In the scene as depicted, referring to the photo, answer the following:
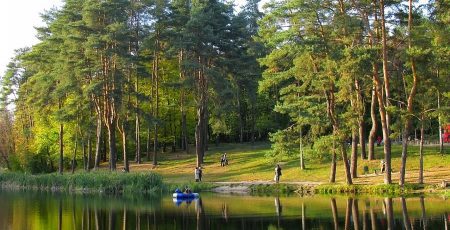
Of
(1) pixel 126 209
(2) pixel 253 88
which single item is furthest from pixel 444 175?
(2) pixel 253 88

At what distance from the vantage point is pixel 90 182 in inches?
1886

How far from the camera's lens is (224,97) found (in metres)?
54.5

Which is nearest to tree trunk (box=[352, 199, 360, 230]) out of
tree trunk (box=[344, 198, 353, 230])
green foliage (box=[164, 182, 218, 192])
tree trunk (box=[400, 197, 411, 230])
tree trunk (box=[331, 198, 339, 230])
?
tree trunk (box=[344, 198, 353, 230])

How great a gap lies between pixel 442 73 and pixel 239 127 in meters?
41.5

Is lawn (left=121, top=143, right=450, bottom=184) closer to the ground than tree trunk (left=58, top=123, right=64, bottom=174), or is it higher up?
closer to the ground

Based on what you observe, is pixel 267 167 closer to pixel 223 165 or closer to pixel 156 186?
pixel 223 165

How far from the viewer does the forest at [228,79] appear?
3600 centimetres

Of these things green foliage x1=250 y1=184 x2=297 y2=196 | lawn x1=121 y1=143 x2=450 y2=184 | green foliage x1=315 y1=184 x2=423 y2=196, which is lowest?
green foliage x1=250 y1=184 x2=297 y2=196

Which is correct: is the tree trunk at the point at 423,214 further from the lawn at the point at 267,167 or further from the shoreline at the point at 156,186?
the lawn at the point at 267,167

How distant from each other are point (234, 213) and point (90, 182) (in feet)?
74.3

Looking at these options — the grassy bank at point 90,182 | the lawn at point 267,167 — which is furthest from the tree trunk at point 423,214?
the grassy bank at point 90,182

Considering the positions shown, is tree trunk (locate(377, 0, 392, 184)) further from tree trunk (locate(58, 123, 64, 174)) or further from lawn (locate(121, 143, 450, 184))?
tree trunk (locate(58, 123, 64, 174))

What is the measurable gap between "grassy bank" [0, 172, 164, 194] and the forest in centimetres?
530

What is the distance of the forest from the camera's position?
3600 cm
